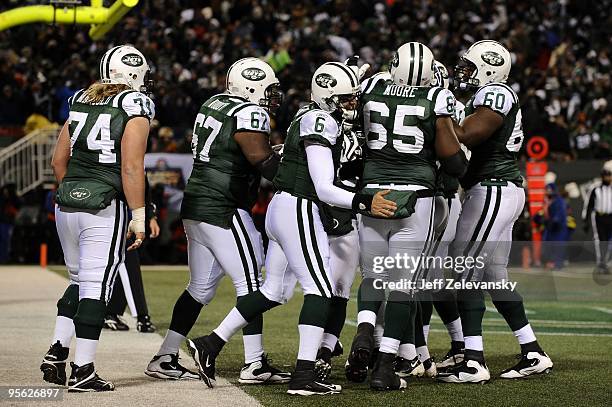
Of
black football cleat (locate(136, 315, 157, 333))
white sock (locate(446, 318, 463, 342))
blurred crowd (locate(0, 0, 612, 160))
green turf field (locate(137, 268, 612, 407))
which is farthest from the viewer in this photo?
blurred crowd (locate(0, 0, 612, 160))

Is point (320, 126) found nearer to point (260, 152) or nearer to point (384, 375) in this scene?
point (260, 152)

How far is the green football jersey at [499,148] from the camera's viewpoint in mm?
7611

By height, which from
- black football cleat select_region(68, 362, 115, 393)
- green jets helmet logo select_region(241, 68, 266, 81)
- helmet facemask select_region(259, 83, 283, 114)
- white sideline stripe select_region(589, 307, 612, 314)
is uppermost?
green jets helmet logo select_region(241, 68, 266, 81)

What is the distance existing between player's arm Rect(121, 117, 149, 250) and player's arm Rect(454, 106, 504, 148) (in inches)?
75.9

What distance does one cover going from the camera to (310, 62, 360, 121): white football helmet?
6.80 meters

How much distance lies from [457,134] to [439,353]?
6.92 feet

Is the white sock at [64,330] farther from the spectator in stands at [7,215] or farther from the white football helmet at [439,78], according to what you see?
the spectator in stands at [7,215]

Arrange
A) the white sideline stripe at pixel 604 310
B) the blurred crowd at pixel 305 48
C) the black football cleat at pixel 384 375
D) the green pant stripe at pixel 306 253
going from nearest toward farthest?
the green pant stripe at pixel 306 253 → the black football cleat at pixel 384 375 → the white sideline stripe at pixel 604 310 → the blurred crowd at pixel 305 48

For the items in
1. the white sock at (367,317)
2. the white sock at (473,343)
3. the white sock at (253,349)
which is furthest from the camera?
the white sock at (473,343)

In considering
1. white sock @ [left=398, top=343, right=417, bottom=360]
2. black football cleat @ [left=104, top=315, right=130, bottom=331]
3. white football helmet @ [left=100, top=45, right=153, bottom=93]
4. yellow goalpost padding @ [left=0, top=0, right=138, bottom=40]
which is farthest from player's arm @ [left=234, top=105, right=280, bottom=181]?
yellow goalpost padding @ [left=0, top=0, right=138, bottom=40]

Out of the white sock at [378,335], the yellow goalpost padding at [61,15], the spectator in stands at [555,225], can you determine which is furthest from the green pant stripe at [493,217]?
the spectator in stands at [555,225]

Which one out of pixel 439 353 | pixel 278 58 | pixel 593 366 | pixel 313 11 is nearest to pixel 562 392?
Answer: pixel 593 366

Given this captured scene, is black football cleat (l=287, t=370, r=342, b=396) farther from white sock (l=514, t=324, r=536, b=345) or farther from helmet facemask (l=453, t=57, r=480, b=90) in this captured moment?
helmet facemask (l=453, t=57, r=480, b=90)

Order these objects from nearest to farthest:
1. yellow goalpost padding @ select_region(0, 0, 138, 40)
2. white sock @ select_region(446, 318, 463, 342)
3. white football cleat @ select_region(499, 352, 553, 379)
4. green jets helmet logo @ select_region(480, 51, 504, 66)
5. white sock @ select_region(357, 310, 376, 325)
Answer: white sock @ select_region(357, 310, 376, 325), white football cleat @ select_region(499, 352, 553, 379), green jets helmet logo @ select_region(480, 51, 504, 66), white sock @ select_region(446, 318, 463, 342), yellow goalpost padding @ select_region(0, 0, 138, 40)
